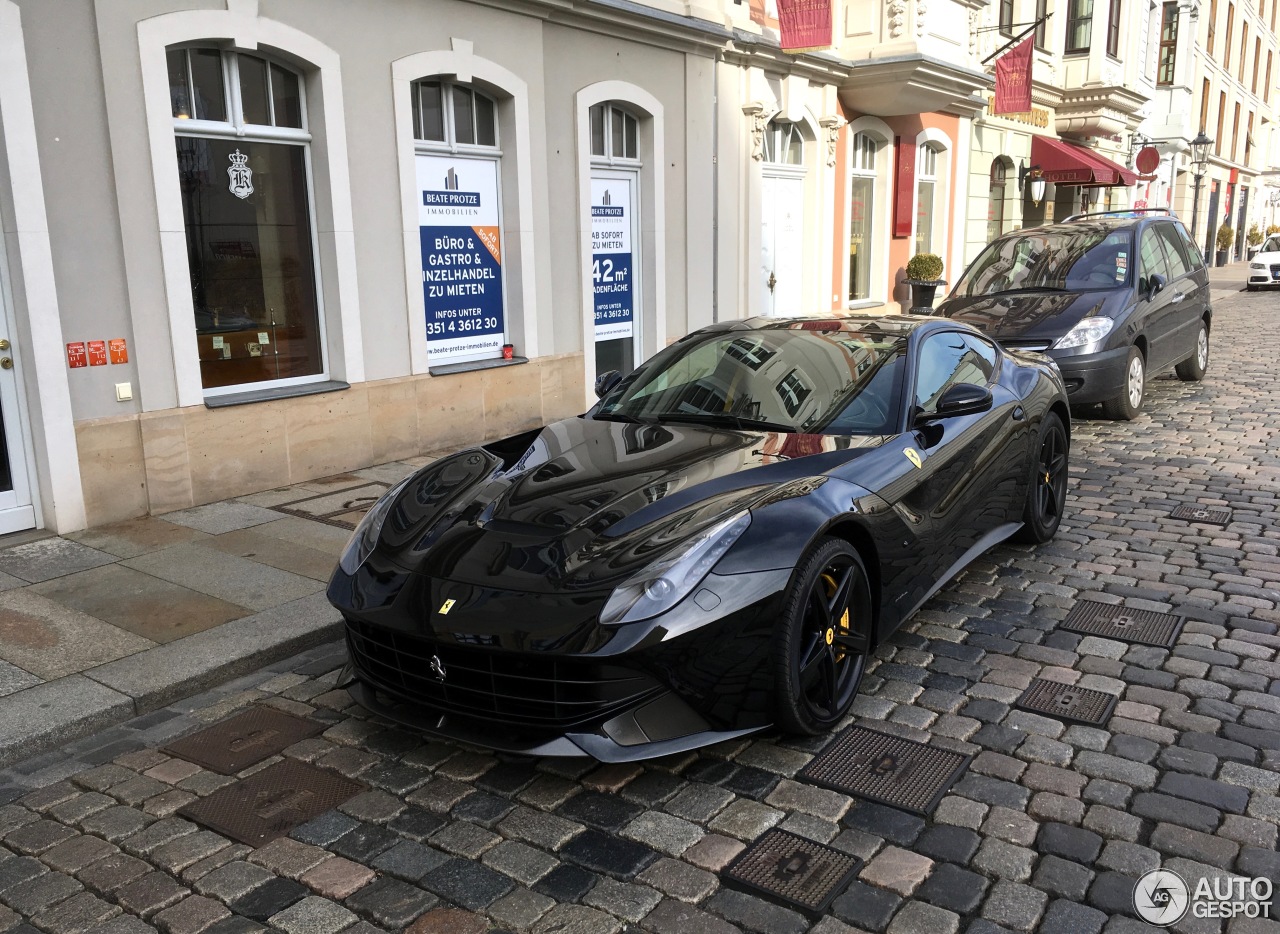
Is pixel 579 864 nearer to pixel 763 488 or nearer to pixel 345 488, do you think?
pixel 763 488

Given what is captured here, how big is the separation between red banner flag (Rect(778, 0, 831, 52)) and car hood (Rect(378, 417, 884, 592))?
31.8 ft

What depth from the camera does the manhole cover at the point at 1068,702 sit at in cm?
394

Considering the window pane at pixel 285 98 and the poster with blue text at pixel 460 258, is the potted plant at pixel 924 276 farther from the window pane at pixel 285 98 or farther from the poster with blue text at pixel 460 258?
the window pane at pixel 285 98

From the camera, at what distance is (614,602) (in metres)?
3.29

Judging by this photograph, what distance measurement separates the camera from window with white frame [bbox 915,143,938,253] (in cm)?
1775

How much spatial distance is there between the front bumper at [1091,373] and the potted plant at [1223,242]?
3717 centimetres

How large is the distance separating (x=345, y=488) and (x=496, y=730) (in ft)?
15.4

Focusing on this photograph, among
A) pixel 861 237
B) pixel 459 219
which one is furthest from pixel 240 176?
pixel 861 237

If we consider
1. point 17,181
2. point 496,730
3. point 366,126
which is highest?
point 366,126

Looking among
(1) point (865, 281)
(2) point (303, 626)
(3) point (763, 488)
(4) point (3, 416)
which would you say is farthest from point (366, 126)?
(1) point (865, 281)

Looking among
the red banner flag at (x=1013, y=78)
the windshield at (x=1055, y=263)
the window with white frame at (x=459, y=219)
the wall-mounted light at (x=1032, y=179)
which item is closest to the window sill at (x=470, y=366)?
the window with white frame at (x=459, y=219)

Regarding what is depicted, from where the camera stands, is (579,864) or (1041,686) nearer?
(579,864)

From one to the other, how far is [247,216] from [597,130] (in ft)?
14.5

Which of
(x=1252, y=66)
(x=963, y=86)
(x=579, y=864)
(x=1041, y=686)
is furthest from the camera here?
(x=1252, y=66)
